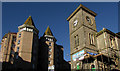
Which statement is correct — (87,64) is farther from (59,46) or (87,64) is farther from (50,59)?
(59,46)

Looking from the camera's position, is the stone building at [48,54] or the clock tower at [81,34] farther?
the stone building at [48,54]

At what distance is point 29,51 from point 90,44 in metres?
23.2

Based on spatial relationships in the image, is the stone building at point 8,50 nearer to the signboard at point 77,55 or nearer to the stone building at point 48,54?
the stone building at point 48,54

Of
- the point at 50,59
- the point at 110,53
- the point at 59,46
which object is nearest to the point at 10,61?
the point at 50,59

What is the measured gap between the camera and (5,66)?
48.3m

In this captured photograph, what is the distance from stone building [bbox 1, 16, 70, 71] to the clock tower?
1694 cm

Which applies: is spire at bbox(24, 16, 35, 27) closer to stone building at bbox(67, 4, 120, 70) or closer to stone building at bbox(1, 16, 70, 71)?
stone building at bbox(1, 16, 70, 71)

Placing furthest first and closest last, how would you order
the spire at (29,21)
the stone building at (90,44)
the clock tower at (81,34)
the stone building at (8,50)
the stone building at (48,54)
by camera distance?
the stone building at (48,54) → the spire at (29,21) → the stone building at (8,50) → the clock tower at (81,34) → the stone building at (90,44)

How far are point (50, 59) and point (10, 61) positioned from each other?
16.5 m

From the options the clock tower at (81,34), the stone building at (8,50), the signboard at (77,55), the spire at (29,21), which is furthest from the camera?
the spire at (29,21)

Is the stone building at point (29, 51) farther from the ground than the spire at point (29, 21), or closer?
closer

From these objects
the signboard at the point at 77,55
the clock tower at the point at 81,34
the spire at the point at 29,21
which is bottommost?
the signboard at the point at 77,55

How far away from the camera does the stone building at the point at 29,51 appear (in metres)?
42.9

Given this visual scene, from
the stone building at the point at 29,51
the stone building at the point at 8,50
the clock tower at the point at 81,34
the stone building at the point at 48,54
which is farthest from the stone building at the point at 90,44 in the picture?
the stone building at the point at 8,50
